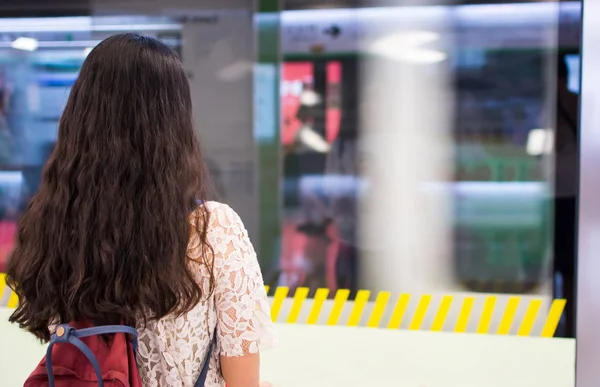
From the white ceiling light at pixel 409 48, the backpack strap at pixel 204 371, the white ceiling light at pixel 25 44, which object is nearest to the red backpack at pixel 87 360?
the backpack strap at pixel 204 371

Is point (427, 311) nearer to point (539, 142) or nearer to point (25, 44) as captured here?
point (539, 142)

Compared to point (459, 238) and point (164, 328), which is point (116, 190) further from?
point (459, 238)

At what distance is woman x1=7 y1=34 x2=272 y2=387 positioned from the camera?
127 cm

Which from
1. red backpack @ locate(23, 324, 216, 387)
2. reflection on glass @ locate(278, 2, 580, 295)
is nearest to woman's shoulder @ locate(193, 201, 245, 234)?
red backpack @ locate(23, 324, 216, 387)

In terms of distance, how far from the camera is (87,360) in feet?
4.18

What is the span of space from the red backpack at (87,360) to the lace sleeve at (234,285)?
0.18 metres

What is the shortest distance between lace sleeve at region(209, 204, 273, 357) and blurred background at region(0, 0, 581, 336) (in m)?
1.83

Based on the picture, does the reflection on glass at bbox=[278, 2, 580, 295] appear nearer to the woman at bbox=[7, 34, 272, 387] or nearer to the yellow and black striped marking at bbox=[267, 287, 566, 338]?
the yellow and black striped marking at bbox=[267, 287, 566, 338]

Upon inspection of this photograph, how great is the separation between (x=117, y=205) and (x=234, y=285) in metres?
0.27

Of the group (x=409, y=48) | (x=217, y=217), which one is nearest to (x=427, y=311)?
(x=409, y=48)

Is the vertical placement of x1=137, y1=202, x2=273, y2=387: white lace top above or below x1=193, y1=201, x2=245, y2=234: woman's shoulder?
below

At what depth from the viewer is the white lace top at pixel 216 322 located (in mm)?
1337

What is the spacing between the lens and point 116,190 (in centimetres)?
127

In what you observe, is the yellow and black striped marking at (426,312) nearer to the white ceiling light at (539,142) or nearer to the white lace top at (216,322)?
the white ceiling light at (539,142)
